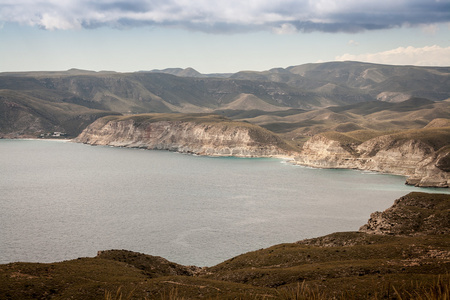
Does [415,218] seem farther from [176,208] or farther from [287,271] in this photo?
[176,208]

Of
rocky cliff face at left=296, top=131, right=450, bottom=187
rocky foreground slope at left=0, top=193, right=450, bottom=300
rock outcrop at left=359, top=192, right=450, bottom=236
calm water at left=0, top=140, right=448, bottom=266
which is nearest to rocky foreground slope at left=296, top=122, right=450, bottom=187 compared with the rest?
rocky cliff face at left=296, top=131, right=450, bottom=187

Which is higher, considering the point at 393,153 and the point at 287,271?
the point at 393,153

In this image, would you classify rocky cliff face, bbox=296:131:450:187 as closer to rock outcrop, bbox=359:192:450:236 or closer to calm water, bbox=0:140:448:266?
calm water, bbox=0:140:448:266

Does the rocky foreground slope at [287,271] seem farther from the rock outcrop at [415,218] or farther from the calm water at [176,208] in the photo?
the calm water at [176,208]

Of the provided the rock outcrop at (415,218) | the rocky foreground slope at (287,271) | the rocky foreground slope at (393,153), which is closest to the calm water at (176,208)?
the rocky foreground slope at (393,153)

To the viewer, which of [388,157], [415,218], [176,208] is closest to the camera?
[415,218]

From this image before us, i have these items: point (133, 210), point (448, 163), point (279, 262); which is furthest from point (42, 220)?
point (448, 163)

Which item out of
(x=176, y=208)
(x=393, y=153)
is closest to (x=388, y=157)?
(x=393, y=153)

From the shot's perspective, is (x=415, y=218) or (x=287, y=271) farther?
(x=415, y=218)
